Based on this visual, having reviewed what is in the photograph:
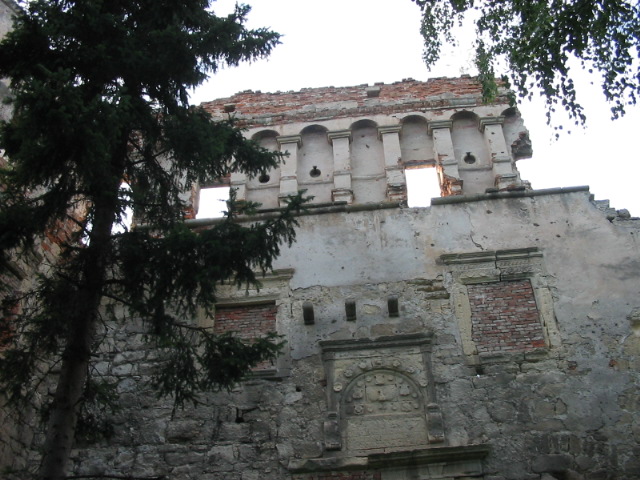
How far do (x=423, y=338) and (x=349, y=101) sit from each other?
4542 mm

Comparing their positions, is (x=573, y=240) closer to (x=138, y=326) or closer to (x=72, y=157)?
(x=138, y=326)

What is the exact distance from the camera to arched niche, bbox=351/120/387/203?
10867 mm

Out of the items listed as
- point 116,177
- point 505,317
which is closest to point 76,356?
point 116,177

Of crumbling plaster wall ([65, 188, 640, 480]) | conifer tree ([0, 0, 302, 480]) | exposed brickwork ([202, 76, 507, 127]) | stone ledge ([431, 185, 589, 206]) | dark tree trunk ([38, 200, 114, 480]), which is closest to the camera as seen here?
dark tree trunk ([38, 200, 114, 480])

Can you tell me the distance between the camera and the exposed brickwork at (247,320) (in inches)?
379

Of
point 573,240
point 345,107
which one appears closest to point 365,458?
point 573,240

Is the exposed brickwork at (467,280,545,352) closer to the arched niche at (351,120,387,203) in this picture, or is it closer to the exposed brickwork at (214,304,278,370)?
the arched niche at (351,120,387,203)

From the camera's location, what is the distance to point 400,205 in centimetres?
1043

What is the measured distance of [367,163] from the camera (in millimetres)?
11227

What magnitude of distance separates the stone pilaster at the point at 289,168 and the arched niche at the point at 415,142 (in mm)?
1628

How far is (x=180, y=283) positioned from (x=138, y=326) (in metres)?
3.70

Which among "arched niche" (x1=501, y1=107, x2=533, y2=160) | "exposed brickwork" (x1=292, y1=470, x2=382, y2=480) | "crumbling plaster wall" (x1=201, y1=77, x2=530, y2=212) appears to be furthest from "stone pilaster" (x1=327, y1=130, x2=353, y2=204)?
"exposed brickwork" (x1=292, y1=470, x2=382, y2=480)

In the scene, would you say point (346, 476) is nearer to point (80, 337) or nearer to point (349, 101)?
point (80, 337)

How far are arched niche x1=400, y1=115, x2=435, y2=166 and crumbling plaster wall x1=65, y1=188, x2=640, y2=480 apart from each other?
1146mm
